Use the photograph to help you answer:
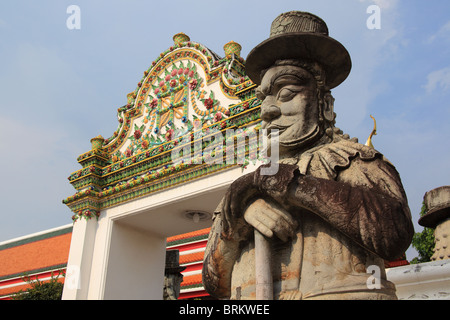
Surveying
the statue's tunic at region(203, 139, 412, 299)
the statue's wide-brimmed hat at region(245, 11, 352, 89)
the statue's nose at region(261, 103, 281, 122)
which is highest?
the statue's wide-brimmed hat at region(245, 11, 352, 89)

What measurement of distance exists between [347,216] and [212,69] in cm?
600

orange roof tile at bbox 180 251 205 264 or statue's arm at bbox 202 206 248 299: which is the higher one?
orange roof tile at bbox 180 251 205 264

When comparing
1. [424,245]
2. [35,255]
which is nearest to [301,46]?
[424,245]

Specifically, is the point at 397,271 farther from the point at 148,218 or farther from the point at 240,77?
the point at 148,218

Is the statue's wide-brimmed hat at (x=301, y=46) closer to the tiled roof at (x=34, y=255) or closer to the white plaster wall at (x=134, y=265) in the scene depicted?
the white plaster wall at (x=134, y=265)

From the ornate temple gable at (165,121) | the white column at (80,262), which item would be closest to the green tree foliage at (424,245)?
the ornate temple gable at (165,121)

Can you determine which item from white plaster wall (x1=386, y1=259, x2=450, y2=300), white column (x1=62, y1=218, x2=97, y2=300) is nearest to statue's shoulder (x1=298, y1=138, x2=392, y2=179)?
white plaster wall (x1=386, y1=259, x2=450, y2=300)

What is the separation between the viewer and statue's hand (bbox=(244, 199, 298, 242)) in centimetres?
200

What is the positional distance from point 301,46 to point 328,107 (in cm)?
35

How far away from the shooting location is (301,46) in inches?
94.0

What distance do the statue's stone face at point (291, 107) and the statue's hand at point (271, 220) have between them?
402mm

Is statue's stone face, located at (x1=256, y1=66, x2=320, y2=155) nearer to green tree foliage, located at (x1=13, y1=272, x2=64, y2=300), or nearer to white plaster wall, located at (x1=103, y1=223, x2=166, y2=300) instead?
white plaster wall, located at (x1=103, y1=223, x2=166, y2=300)

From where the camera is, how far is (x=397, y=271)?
292 cm

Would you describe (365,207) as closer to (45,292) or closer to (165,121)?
(165,121)
